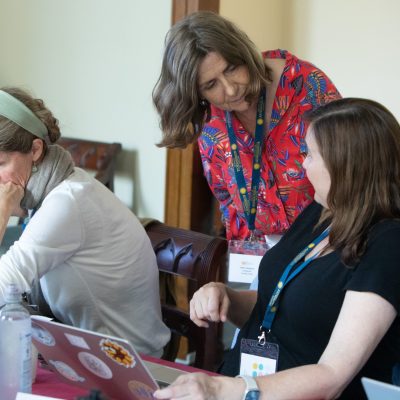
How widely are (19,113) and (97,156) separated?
1632mm

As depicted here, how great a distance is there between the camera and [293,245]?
5.34 feet

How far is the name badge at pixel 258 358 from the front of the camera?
4.91 feet

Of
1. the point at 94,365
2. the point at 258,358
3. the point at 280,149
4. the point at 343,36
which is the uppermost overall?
the point at 343,36

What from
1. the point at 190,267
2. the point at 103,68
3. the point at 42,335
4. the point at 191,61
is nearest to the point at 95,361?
the point at 42,335

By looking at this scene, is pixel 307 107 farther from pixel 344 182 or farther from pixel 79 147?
pixel 79 147

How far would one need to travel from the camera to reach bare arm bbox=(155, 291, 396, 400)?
125cm

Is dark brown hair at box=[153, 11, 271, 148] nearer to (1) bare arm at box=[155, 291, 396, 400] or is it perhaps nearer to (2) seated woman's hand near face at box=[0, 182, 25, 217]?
(2) seated woman's hand near face at box=[0, 182, 25, 217]

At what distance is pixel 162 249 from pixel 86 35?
5.78 feet

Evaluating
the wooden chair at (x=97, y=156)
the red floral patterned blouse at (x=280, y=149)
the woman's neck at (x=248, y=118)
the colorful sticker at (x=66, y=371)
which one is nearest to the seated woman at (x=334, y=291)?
the colorful sticker at (x=66, y=371)

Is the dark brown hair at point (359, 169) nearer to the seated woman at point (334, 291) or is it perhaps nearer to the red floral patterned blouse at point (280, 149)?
the seated woman at point (334, 291)

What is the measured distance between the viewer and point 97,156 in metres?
3.37

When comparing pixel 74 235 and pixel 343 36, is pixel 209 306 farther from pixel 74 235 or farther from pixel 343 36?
pixel 343 36

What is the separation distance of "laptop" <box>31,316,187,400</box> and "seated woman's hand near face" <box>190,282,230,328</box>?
0.61 feet

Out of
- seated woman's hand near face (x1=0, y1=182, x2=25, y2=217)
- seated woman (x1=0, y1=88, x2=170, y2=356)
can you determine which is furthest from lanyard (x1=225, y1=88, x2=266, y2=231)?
seated woman's hand near face (x1=0, y1=182, x2=25, y2=217)
